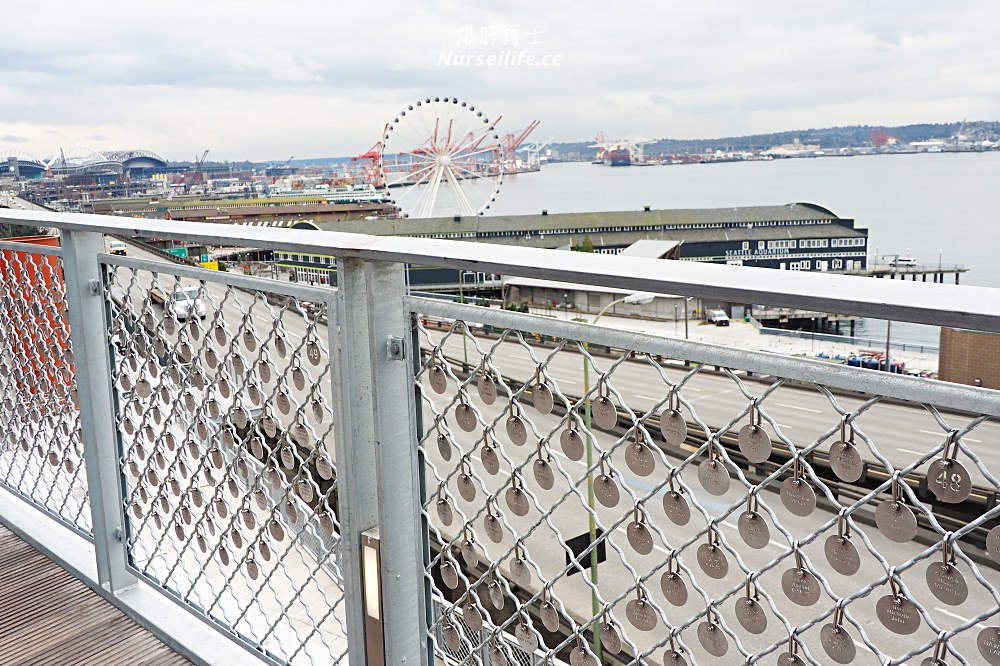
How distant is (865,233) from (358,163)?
39703 mm

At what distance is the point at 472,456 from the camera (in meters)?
1.20

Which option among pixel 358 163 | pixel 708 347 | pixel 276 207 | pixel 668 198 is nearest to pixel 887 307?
pixel 708 347

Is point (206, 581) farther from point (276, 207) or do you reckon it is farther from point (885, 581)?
point (276, 207)

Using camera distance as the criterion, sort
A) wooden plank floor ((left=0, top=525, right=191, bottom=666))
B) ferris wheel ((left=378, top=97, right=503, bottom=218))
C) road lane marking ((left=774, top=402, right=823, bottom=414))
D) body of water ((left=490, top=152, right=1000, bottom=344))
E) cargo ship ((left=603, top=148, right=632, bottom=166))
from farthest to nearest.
Result: cargo ship ((left=603, top=148, right=632, bottom=166)) < body of water ((left=490, top=152, right=1000, bottom=344)) < ferris wheel ((left=378, top=97, right=503, bottom=218)) < wooden plank floor ((left=0, top=525, right=191, bottom=666)) < road lane marking ((left=774, top=402, right=823, bottom=414))

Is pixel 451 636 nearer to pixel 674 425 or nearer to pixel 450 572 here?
pixel 450 572

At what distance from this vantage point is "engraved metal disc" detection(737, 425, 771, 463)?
84 cm

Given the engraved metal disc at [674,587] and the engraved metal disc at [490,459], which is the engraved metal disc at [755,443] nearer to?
the engraved metal disc at [674,587]

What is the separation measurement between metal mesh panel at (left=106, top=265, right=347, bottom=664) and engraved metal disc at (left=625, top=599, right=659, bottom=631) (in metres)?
0.60

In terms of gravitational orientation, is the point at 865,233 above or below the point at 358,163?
below

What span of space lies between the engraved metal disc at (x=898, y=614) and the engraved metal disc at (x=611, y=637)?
38 cm

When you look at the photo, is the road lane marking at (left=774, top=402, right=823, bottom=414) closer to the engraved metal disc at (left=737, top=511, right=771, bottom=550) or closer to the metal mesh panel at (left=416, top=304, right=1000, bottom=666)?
the metal mesh panel at (left=416, top=304, right=1000, bottom=666)

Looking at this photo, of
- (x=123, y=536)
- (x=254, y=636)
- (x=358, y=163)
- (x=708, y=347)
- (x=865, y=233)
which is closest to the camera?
(x=708, y=347)

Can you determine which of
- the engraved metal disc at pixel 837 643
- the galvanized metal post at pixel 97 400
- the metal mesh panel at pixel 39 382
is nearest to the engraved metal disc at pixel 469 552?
Answer: the engraved metal disc at pixel 837 643

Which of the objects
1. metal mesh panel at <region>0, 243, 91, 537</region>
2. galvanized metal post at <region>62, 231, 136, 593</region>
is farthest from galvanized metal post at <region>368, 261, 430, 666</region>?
metal mesh panel at <region>0, 243, 91, 537</region>
